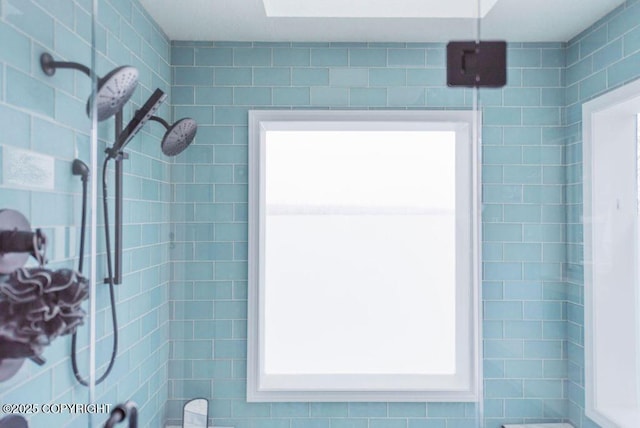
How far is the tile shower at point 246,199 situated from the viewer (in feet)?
4.52

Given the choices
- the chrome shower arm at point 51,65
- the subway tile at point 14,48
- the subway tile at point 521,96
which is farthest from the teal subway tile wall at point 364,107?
the subway tile at point 14,48

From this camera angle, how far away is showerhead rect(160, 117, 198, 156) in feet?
4.65

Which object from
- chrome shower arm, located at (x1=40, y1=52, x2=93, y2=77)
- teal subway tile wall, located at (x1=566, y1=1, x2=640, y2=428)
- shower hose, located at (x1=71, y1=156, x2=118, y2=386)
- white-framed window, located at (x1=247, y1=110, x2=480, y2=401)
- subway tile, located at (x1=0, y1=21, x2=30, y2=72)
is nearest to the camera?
subway tile, located at (x1=0, y1=21, x2=30, y2=72)

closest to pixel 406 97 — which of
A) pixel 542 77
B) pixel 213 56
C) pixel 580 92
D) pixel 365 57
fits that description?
pixel 365 57

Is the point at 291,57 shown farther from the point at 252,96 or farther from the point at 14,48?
the point at 14,48

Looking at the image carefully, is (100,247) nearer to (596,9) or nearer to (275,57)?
(275,57)

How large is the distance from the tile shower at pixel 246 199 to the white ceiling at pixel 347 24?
1.5 inches

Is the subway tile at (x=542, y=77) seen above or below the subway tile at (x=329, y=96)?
above

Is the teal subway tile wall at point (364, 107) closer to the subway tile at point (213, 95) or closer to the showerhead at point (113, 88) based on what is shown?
the subway tile at point (213, 95)

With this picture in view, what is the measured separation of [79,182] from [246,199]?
1.62 feet

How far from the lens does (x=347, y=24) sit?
1.48 metres

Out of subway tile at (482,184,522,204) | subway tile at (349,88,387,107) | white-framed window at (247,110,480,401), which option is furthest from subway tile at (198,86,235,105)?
subway tile at (482,184,522,204)

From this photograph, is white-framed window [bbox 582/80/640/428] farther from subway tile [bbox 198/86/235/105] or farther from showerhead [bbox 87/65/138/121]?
showerhead [bbox 87/65/138/121]

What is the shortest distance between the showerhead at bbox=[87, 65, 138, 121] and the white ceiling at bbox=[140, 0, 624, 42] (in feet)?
0.68
